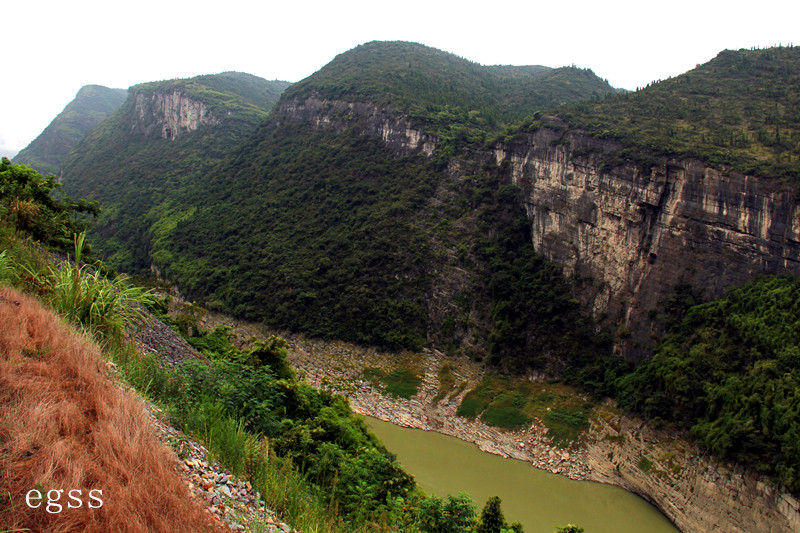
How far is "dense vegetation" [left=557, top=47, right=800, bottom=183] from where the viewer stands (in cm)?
2131

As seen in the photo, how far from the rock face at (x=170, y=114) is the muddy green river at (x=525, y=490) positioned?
195 feet

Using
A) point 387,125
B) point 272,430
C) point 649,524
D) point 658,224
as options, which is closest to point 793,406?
point 649,524

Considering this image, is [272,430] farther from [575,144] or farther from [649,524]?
[575,144]

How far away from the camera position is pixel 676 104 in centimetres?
2872

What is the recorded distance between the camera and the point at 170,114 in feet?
224

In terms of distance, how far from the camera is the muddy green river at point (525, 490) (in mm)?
17281

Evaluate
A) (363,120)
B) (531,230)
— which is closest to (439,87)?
(363,120)

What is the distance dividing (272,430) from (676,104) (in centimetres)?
3131

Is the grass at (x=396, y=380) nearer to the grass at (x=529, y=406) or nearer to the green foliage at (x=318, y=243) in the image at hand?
the green foliage at (x=318, y=243)

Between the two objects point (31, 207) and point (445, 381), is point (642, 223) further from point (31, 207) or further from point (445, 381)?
point (31, 207)

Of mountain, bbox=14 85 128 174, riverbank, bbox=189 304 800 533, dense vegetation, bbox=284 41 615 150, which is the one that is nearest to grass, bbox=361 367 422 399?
riverbank, bbox=189 304 800 533

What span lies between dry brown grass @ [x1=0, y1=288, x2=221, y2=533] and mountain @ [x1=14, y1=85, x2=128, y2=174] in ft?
295

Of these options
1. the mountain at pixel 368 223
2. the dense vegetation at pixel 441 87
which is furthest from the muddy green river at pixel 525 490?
the dense vegetation at pixel 441 87

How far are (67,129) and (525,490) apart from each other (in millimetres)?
108758
